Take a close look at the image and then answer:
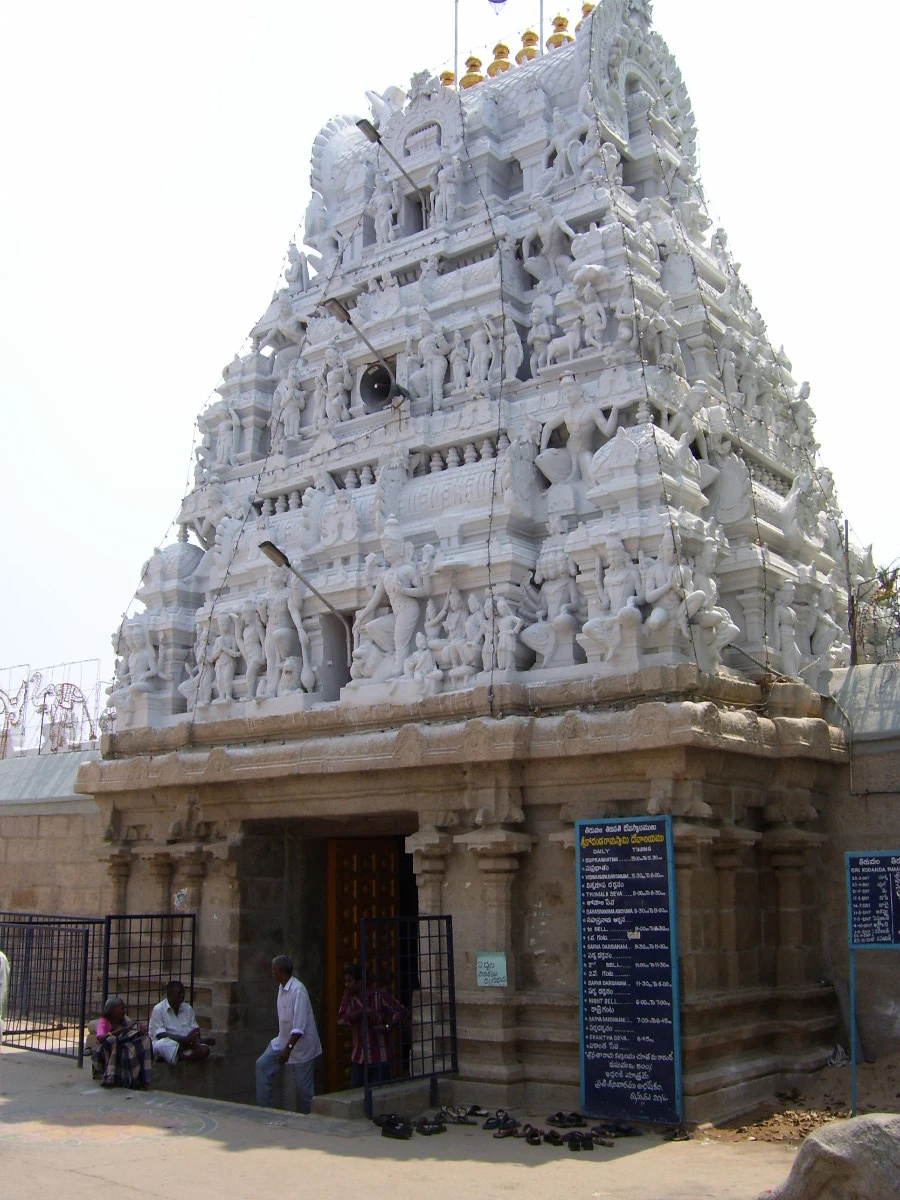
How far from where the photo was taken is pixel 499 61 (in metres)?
18.1

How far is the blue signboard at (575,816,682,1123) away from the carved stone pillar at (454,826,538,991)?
78 cm

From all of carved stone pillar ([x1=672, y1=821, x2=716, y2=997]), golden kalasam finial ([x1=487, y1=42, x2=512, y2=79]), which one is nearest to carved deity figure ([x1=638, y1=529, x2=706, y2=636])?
carved stone pillar ([x1=672, y1=821, x2=716, y2=997])

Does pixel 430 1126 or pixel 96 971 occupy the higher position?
pixel 96 971

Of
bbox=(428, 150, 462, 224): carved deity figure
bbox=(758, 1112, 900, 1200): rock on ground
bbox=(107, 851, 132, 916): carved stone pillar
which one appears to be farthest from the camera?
bbox=(428, 150, 462, 224): carved deity figure

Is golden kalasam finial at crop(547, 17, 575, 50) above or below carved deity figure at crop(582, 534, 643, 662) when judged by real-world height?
above

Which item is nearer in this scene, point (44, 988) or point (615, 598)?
point (615, 598)

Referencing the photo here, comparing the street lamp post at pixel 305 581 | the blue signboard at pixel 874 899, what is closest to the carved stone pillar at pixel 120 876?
the street lamp post at pixel 305 581

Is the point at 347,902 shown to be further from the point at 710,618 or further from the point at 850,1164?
the point at 850,1164

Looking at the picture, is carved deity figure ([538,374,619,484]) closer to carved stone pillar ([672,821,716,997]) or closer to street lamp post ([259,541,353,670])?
street lamp post ([259,541,353,670])

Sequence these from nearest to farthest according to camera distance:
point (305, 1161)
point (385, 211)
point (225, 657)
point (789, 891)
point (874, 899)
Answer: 1. point (305, 1161)
2. point (874, 899)
3. point (789, 891)
4. point (225, 657)
5. point (385, 211)

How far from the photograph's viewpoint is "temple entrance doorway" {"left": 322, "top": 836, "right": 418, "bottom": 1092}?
46.8 ft

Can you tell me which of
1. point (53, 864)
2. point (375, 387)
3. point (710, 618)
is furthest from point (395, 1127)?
point (53, 864)

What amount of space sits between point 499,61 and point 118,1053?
49.9 feet

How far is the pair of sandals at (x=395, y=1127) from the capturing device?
9195 millimetres
